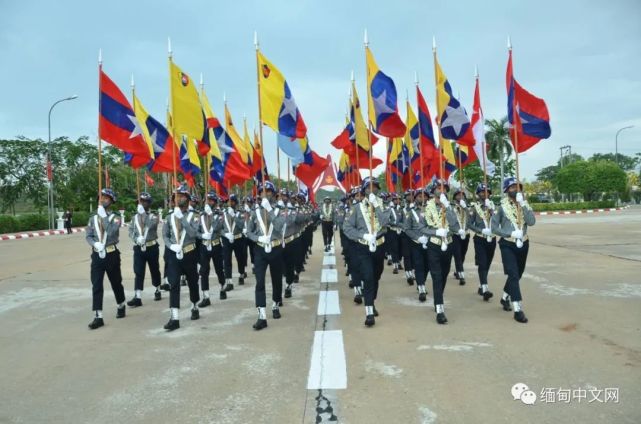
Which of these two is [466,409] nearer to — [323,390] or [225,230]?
[323,390]

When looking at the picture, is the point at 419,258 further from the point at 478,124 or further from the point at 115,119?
the point at 115,119

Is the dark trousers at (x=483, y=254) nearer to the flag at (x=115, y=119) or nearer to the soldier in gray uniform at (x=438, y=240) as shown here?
the soldier in gray uniform at (x=438, y=240)

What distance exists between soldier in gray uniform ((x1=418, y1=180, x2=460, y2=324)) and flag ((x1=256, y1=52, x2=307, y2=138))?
2.68m

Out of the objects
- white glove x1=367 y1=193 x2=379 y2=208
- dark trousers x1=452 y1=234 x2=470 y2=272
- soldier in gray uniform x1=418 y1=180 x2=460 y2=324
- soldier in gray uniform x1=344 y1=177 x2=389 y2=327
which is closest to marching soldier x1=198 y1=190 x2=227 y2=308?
soldier in gray uniform x1=344 y1=177 x2=389 y2=327

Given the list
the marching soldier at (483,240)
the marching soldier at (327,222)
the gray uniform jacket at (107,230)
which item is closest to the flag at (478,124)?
the marching soldier at (483,240)

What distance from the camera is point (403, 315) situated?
668 cm

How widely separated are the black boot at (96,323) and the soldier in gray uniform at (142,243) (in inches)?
50.9

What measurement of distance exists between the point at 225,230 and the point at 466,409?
6873 mm

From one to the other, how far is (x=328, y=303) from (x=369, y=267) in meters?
1.68

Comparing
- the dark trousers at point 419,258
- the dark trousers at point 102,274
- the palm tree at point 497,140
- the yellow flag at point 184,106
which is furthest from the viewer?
the palm tree at point 497,140

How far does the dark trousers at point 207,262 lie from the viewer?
26.1 feet

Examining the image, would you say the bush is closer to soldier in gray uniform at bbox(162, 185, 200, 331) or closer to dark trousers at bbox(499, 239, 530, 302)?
dark trousers at bbox(499, 239, 530, 302)

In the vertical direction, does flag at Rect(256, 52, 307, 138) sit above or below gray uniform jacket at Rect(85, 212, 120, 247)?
above

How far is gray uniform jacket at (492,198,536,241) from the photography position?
21.5ft
